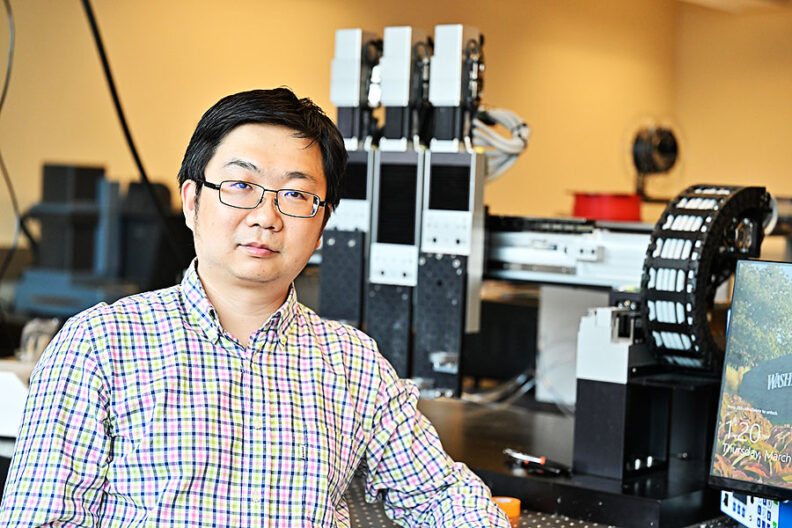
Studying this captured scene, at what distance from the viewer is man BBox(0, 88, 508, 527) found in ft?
3.78

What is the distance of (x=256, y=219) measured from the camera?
1.22m

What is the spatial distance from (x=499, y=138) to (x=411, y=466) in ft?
3.63

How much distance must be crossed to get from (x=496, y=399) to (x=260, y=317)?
295 centimetres

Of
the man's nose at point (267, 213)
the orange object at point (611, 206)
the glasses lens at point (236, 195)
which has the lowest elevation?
the man's nose at point (267, 213)

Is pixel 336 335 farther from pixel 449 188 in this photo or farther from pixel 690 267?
pixel 449 188

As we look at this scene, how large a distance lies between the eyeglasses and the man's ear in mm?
34

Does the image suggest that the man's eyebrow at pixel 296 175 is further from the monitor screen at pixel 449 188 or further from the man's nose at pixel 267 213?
the monitor screen at pixel 449 188

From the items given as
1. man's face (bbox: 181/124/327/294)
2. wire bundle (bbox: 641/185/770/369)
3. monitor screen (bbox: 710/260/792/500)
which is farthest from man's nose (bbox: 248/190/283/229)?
wire bundle (bbox: 641/185/770/369)

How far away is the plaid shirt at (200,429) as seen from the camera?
3.75ft

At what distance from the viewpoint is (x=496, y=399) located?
163 inches

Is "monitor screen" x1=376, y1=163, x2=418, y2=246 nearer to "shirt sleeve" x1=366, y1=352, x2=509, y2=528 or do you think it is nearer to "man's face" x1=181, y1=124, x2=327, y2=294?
"shirt sleeve" x1=366, y1=352, x2=509, y2=528

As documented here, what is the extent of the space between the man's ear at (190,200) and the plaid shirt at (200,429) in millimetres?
58

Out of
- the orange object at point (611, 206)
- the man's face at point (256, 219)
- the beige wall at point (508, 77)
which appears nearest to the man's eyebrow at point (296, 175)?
the man's face at point (256, 219)

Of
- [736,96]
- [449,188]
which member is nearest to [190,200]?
[449,188]
